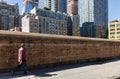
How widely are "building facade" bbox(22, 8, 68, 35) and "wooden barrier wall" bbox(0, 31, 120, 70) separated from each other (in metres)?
112

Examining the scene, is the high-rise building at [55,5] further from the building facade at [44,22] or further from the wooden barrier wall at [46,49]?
the wooden barrier wall at [46,49]

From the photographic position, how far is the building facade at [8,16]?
139875mm

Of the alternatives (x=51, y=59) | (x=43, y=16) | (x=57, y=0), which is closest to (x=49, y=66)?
(x=51, y=59)

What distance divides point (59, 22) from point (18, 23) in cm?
2837

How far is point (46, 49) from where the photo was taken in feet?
45.5

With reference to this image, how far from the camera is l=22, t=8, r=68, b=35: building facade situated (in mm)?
131975

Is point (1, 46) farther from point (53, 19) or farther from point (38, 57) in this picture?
point (53, 19)

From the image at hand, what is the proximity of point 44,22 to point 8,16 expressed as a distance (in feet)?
82.6

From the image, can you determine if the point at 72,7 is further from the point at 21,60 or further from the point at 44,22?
the point at 21,60

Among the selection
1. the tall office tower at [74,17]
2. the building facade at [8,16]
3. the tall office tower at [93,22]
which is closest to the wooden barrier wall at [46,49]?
the building facade at [8,16]

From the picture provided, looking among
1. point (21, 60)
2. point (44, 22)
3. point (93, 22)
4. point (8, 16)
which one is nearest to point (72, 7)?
point (93, 22)

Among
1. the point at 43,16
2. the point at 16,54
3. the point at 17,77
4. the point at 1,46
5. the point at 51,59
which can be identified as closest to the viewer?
the point at 17,77

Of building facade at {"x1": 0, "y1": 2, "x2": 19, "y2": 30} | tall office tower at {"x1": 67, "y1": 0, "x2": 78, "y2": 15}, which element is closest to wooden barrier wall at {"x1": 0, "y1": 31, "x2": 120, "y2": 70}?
building facade at {"x1": 0, "y1": 2, "x2": 19, "y2": 30}

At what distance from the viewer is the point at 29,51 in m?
12.7
